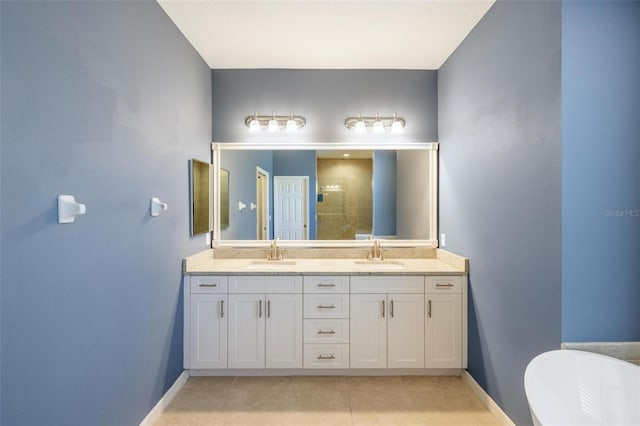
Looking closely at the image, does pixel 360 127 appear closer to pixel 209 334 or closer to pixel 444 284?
pixel 444 284

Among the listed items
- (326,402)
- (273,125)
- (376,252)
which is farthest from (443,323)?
(273,125)

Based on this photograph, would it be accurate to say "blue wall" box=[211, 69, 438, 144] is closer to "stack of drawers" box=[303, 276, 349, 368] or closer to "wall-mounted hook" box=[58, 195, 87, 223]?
"stack of drawers" box=[303, 276, 349, 368]

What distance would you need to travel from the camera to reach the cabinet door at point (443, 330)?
2346 mm

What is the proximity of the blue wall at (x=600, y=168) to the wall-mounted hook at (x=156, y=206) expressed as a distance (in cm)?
210

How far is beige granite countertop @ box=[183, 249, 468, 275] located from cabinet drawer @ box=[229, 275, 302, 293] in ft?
0.13

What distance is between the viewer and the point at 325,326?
2.34 metres

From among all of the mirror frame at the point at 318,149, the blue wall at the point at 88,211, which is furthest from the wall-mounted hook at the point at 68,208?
the mirror frame at the point at 318,149

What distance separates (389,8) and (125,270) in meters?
2.17

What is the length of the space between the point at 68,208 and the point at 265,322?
1512 mm

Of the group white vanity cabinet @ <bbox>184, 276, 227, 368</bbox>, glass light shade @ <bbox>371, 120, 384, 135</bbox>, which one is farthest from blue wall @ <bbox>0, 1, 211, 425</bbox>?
glass light shade @ <bbox>371, 120, 384, 135</bbox>

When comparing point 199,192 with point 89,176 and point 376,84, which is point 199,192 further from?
point 376,84

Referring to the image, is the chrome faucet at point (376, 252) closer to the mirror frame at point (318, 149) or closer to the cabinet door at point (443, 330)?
the mirror frame at point (318, 149)

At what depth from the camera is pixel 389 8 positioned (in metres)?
1.97

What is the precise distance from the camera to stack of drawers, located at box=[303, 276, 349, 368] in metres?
2.34
